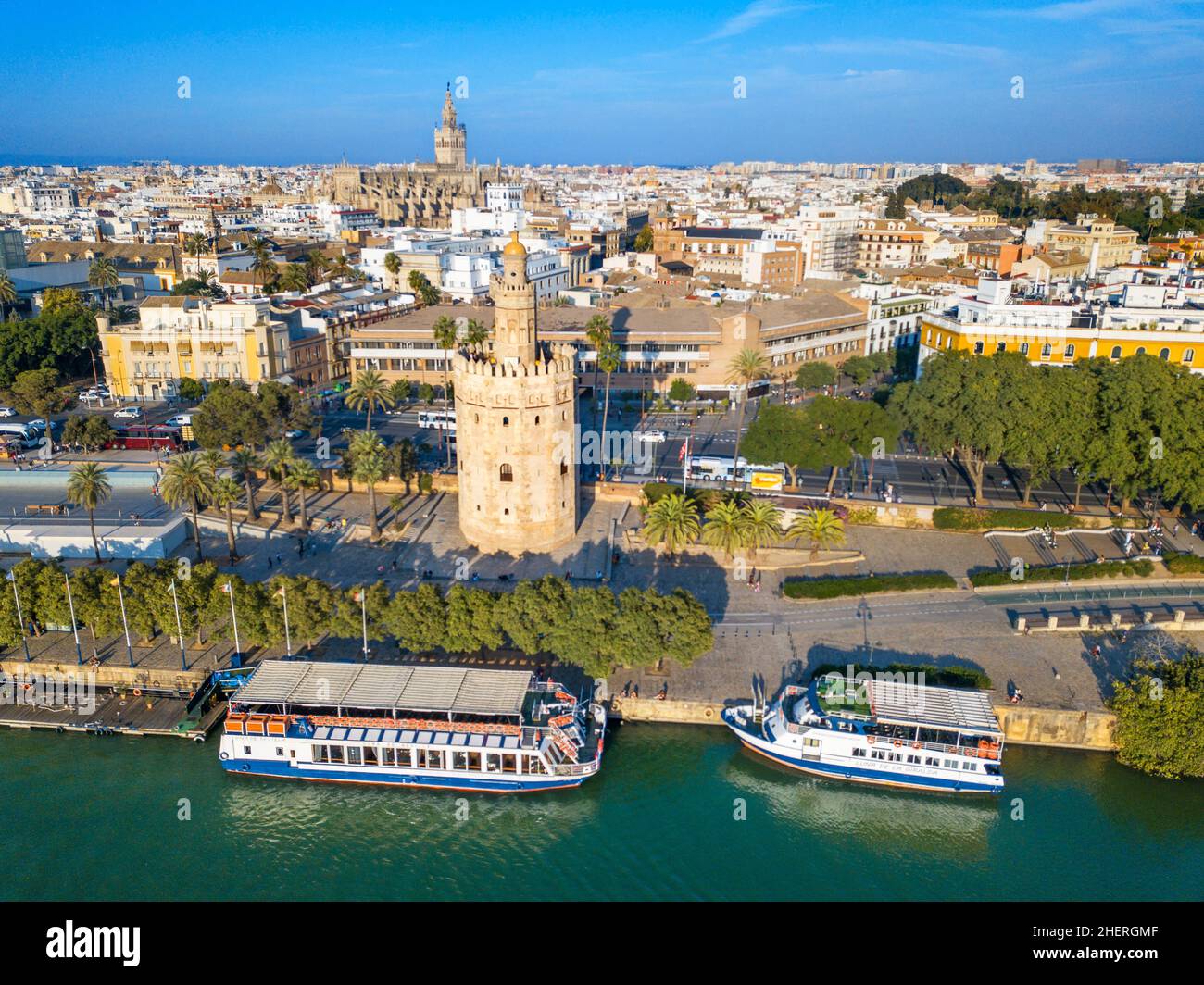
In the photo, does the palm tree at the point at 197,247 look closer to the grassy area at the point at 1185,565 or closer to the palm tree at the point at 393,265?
the palm tree at the point at 393,265

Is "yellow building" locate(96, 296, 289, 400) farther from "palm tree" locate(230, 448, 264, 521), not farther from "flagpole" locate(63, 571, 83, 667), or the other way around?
"flagpole" locate(63, 571, 83, 667)

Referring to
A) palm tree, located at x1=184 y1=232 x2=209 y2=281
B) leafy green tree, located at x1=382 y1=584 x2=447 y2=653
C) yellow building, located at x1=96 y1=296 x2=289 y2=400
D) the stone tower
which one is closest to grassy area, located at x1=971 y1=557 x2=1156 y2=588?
the stone tower

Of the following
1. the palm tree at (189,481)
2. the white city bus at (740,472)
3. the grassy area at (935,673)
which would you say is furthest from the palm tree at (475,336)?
the grassy area at (935,673)

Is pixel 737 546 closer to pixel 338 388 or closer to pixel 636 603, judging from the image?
pixel 636 603

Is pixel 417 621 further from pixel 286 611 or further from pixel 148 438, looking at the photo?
pixel 148 438

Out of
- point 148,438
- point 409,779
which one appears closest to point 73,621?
point 409,779

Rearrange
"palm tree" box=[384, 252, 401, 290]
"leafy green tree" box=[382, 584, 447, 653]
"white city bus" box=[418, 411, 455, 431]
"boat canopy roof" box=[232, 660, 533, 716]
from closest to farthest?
"boat canopy roof" box=[232, 660, 533, 716] < "leafy green tree" box=[382, 584, 447, 653] < "white city bus" box=[418, 411, 455, 431] < "palm tree" box=[384, 252, 401, 290]

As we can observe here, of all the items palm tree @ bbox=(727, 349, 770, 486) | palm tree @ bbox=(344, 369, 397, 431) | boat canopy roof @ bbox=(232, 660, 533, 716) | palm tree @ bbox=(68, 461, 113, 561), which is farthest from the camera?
palm tree @ bbox=(727, 349, 770, 486)
